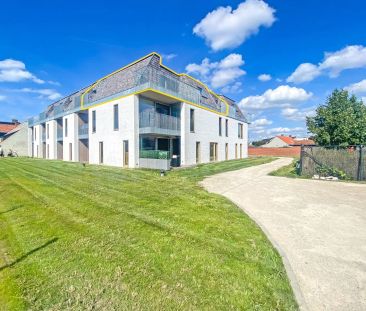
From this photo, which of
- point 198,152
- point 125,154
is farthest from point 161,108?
point 198,152

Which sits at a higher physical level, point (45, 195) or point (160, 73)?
point (160, 73)

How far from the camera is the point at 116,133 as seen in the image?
19.5 meters

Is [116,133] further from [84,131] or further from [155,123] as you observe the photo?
[84,131]

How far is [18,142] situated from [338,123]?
52.2 meters

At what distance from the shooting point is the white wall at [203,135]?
815 inches

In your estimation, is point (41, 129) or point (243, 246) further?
point (41, 129)

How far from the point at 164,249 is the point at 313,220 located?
171 inches

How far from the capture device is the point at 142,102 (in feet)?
60.6

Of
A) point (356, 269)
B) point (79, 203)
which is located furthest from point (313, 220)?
point (79, 203)

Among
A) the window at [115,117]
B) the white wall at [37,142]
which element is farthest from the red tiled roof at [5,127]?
the window at [115,117]

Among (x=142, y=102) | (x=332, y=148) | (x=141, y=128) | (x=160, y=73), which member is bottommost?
(x=332, y=148)

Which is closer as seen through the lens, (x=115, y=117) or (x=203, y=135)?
(x=115, y=117)

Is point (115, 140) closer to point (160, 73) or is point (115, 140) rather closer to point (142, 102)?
point (142, 102)

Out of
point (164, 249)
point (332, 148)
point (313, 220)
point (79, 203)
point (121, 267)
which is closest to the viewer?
point (121, 267)
